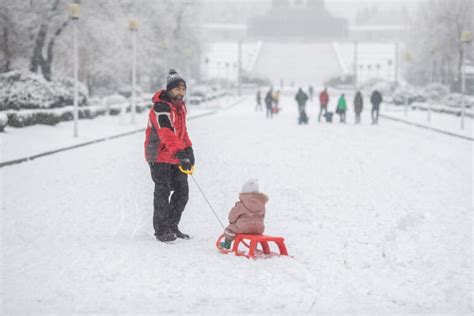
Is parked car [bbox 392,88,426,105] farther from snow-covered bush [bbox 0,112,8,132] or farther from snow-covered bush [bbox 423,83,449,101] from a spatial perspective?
snow-covered bush [bbox 0,112,8,132]

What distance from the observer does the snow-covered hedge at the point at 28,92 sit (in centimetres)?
2488

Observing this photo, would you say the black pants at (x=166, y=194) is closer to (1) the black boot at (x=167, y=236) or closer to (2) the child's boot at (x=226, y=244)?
(1) the black boot at (x=167, y=236)

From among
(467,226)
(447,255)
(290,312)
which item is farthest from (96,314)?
(467,226)

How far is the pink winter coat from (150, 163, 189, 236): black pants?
0.72m

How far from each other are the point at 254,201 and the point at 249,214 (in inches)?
4.6

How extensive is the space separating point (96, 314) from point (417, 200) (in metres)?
6.13

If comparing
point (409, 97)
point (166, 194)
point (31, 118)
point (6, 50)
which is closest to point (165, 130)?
point (166, 194)

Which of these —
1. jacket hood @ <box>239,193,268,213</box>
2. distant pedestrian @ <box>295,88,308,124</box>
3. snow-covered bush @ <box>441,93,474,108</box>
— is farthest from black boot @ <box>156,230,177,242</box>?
snow-covered bush @ <box>441,93,474,108</box>

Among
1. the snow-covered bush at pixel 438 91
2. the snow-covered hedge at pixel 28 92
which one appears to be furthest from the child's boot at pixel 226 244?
the snow-covered bush at pixel 438 91

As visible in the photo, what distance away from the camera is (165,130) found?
6.27 m

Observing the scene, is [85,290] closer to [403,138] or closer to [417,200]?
[417,200]

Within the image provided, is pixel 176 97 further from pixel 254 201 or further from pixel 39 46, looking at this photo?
pixel 39 46

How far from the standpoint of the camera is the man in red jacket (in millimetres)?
6281

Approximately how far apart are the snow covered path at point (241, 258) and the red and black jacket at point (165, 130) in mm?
825
